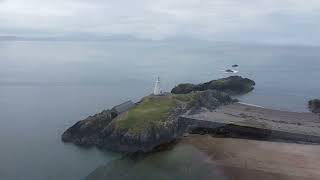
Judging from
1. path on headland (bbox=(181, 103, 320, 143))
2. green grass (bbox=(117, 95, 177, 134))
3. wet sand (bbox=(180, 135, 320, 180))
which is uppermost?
green grass (bbox=(117, 95, 177, 134))

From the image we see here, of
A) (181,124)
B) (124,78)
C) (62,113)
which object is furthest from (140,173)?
(124,78)

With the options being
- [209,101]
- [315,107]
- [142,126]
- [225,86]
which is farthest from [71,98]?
[315,107]

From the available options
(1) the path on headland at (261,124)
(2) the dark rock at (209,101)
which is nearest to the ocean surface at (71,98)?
(1) the path on headland at (261,124)

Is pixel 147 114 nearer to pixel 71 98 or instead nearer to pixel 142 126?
pixel 142 126

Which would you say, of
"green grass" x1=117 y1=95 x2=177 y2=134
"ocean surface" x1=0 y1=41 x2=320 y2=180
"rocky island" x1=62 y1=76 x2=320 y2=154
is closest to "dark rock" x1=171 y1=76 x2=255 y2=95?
"ocean surface" x1=0 y1=41 x2=320 y2=180

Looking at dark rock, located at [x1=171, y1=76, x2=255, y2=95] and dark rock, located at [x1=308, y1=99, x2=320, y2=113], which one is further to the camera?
dark rock, located at [x1=171, y1=76, x2=255, y2=95]

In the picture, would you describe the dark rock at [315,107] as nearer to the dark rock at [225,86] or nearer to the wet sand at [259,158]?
the dark rock at [225,86]

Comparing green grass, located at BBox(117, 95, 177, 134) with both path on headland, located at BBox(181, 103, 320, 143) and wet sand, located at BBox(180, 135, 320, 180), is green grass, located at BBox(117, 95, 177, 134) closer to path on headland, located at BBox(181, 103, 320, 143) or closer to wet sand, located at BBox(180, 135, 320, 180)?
path on headland, located at BBox(181, 103, 320, 143)
